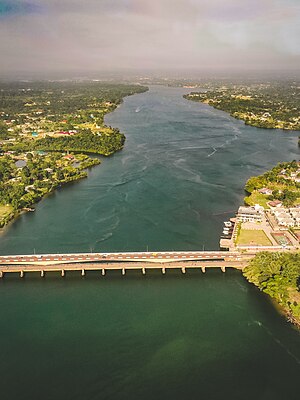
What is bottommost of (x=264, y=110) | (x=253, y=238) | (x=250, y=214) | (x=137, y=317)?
(x=137, y=317)

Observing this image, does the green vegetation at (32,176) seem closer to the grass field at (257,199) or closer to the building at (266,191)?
the grass field at (257,199)

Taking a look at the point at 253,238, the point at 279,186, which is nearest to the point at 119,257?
the point at 253,238

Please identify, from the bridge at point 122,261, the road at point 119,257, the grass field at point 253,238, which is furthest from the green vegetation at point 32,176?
the grass field at point 253,238

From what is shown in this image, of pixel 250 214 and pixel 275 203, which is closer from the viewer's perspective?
pixel 250 214

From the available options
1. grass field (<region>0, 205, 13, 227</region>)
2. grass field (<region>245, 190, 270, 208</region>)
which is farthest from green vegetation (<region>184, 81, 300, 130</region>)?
grass field (<region>0, 205, 13, 227</region>)

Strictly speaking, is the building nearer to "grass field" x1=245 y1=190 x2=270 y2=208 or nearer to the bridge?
"grass field" x1=245 y1=190 x2=270 y2=208

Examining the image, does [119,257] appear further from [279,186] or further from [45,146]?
[45,146]

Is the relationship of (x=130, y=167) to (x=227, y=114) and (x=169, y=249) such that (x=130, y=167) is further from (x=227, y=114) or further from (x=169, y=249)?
(x=227, y=114)
